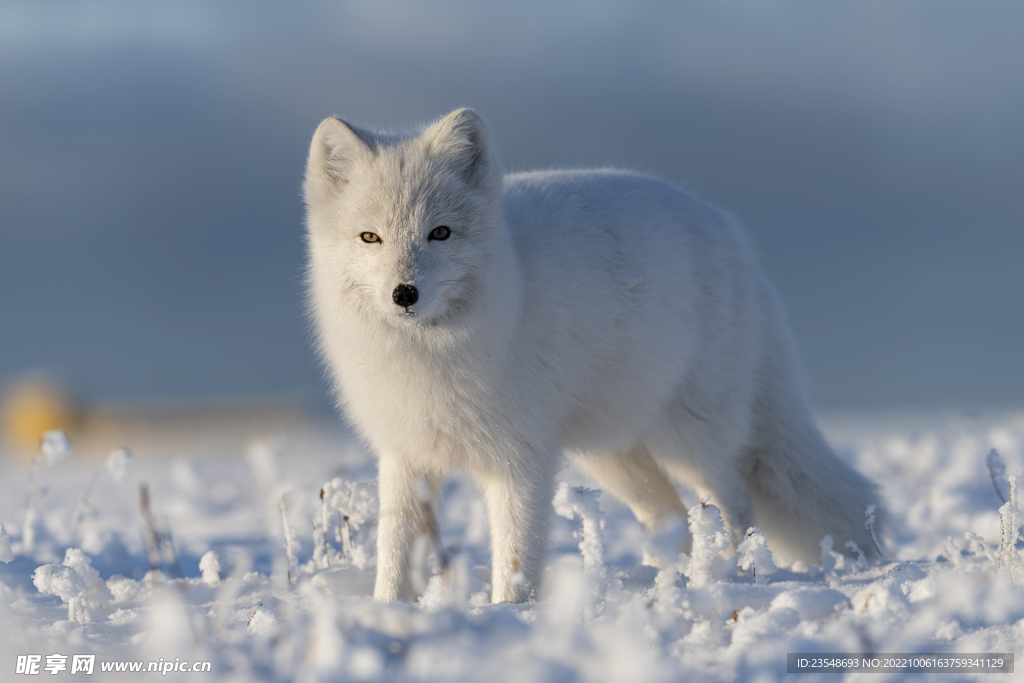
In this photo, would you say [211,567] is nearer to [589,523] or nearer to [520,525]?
[520,525]

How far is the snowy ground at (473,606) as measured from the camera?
1.73 meters

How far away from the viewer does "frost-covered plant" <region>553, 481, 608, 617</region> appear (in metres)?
2.36

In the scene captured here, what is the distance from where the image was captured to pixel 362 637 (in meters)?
1.83

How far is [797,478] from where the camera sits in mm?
3900

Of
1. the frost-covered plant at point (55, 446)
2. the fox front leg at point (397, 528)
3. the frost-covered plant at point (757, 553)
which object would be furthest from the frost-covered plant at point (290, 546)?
the frost-covered plant at point (757, 553)

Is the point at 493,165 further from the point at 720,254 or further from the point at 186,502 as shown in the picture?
the point at 186,502

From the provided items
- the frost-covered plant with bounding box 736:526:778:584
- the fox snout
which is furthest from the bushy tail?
the fox snout

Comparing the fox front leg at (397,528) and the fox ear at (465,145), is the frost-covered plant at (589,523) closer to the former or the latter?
the fox front leg at (397,528)

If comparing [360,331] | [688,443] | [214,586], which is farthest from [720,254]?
[214,586]

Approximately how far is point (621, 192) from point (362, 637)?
2.49m

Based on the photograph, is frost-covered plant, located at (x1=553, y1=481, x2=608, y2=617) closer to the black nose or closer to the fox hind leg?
the black nose

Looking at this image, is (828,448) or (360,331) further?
(828,448)

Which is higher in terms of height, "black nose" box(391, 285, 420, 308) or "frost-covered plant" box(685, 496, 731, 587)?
"black nose" box(391, 285, 420, 308)

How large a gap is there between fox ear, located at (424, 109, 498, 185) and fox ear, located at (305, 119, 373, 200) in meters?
0.27
